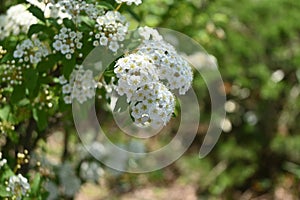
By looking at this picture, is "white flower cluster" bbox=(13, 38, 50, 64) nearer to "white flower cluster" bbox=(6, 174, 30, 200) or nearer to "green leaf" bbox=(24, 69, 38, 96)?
"green leaf" bbox=(24, 69, 38, 96)

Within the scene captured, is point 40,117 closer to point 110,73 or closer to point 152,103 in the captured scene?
point 110,73

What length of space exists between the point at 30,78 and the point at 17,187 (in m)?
0.38

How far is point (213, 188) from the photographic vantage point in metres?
4.25

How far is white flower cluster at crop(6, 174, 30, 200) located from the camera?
2.06 m

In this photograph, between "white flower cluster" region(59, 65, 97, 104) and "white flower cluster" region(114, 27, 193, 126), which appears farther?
"white flower cluster" region(59, 65, 97, 104)

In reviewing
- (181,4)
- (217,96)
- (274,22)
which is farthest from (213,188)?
(181,4)

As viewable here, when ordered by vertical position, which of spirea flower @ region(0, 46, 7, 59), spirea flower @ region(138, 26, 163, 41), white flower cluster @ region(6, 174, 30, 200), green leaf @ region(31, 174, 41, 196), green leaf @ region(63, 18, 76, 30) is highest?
green leaf @ region(63, 18, 76, 30)

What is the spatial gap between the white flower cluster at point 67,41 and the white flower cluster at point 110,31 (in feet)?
0.21

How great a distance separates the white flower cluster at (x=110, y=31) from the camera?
195 centimetres

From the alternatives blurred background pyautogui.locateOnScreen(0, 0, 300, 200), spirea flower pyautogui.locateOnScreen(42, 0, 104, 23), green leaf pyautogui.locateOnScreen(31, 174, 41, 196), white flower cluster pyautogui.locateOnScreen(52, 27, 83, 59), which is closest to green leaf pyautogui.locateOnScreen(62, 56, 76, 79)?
white flower cluster pyautogui.locateOnScreen(52, 27, 83, 59)

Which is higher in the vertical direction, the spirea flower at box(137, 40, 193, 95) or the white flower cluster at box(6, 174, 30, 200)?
the spirea flower at box(137, 40, 193, 95)

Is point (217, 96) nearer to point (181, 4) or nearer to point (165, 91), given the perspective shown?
point (181, 4)

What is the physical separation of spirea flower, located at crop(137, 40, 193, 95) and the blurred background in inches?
79.9

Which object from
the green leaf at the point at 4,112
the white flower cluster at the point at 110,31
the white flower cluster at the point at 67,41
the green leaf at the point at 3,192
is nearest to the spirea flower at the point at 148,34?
the white flower cluster at the point at 110,31
